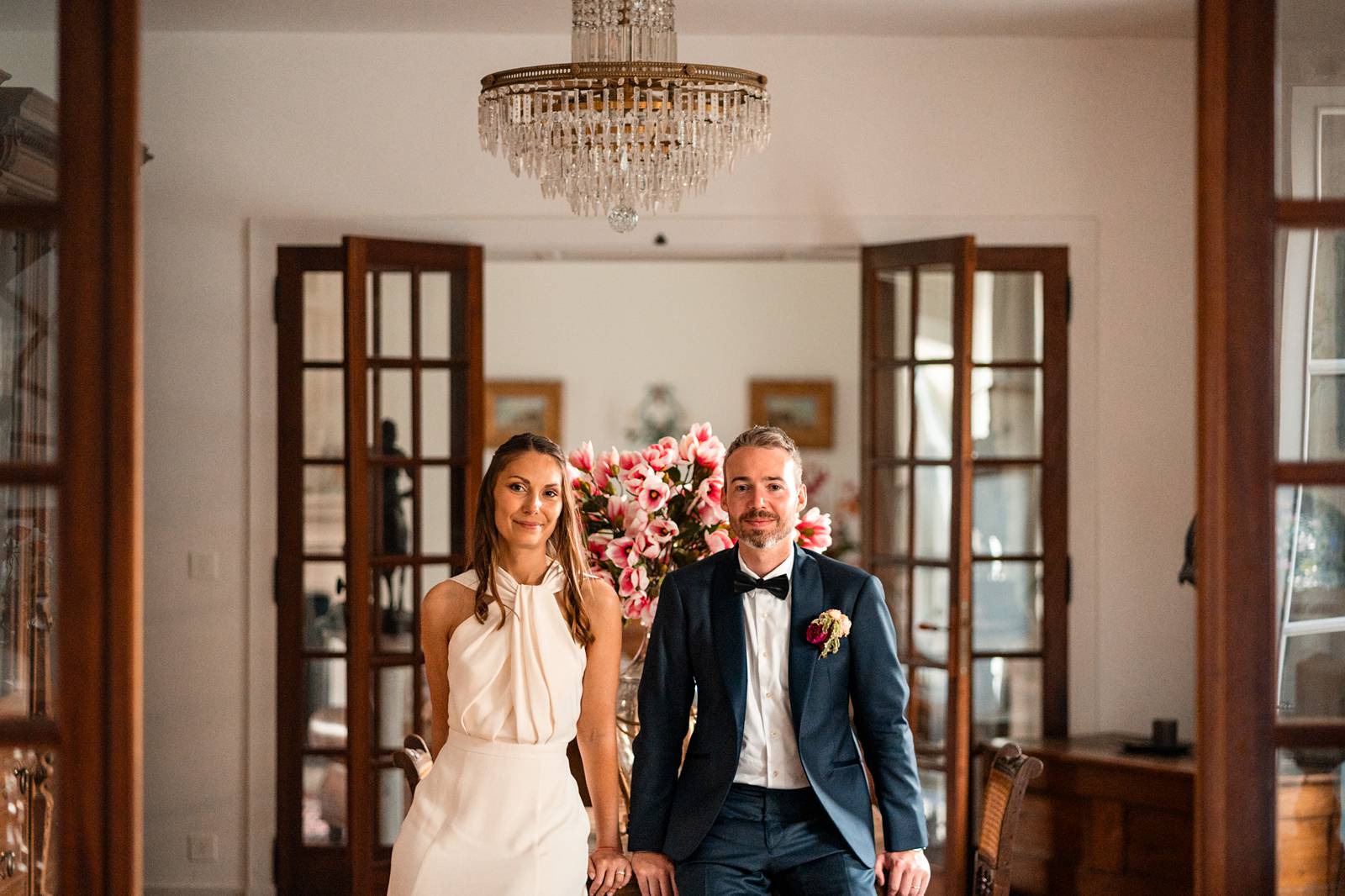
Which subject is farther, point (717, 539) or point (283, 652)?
point (283, 652)

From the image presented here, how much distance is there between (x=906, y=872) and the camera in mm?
2629

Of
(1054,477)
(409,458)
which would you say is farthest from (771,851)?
(1054,477)

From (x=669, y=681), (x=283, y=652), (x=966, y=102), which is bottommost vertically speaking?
(x=283, y=652)

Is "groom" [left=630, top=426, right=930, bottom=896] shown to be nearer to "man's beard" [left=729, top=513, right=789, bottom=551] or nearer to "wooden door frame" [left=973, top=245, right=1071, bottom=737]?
"man's beard" [left=729, top=513, right=789, bottom=551]

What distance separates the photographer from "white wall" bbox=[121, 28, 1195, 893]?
514 centimetres

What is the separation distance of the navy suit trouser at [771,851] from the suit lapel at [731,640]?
6.0 inches

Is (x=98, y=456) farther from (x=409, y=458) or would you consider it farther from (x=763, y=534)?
(x=409, y=458)

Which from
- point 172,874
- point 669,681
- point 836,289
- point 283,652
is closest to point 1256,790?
point 669,681

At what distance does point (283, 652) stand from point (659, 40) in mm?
2794

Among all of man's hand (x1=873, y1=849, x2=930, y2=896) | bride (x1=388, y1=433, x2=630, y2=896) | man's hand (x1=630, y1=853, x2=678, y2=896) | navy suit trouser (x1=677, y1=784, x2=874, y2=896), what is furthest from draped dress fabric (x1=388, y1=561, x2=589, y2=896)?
man's hand (x1=873, y1=849, x2=930, y2=896)

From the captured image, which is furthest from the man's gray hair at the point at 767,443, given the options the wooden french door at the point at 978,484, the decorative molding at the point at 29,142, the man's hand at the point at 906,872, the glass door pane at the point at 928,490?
the wooden french door at the point at 978,484

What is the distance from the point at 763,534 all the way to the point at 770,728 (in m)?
0.38

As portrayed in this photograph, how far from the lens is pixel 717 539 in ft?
9.91

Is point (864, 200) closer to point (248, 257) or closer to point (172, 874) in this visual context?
point (248, 257)
